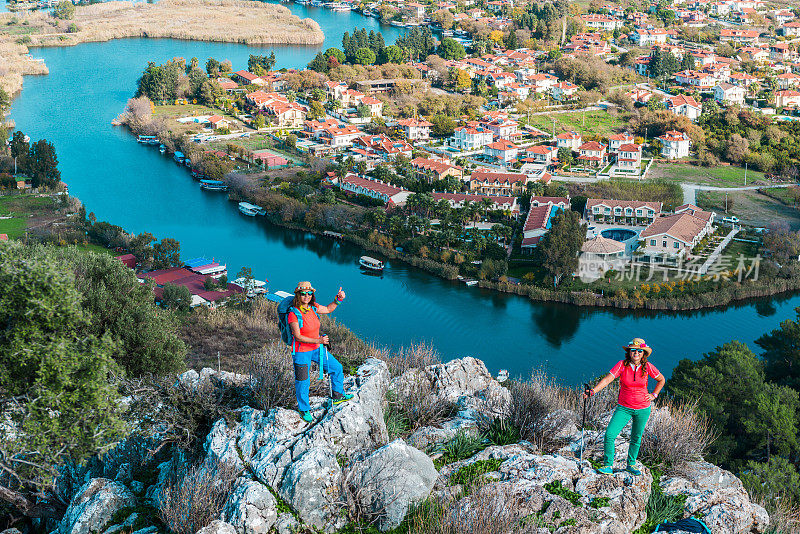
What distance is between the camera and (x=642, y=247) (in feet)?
87.0

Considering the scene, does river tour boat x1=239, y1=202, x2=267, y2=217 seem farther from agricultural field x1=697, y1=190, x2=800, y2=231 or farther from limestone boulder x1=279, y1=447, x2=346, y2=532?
limestone boulder x1=279, y1=447, x2=346, y2=532

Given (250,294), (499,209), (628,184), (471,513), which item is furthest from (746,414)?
(628,184)

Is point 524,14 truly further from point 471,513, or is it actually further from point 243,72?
point 471,513

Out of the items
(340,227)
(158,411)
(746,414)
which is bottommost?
(340,227)

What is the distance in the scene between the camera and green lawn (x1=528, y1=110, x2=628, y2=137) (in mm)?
45344

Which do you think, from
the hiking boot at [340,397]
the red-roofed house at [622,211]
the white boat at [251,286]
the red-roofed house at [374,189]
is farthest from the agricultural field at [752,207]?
the hiking boot at [340,397]

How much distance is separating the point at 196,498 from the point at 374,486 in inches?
52.5

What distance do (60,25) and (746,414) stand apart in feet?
246

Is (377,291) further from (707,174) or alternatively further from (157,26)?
(157,26)

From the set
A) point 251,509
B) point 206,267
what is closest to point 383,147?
point 206,267

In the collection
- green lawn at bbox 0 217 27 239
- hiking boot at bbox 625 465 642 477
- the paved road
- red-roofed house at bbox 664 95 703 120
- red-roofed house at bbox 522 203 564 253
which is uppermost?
A: hiking boot at bbox 625 465 642 477

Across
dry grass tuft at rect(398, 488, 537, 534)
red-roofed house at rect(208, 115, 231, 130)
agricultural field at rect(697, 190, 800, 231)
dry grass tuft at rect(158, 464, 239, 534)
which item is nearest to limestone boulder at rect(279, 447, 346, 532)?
dry grass tuft at rect(158, 464, 239, 534)

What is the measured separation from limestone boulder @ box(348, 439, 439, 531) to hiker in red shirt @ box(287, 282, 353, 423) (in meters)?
0.68

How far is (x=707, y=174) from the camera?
3784cm
